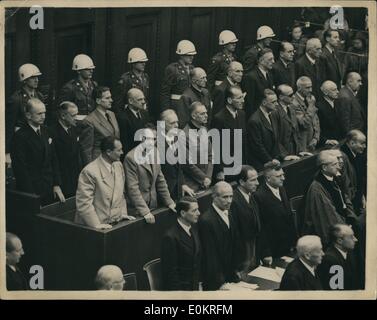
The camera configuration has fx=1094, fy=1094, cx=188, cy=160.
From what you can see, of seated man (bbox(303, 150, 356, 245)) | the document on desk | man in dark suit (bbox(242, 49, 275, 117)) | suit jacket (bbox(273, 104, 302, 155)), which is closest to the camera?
the document on desk

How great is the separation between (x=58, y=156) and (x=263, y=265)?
238cm

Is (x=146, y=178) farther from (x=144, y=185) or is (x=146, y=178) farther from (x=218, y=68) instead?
(x=218, y=68)

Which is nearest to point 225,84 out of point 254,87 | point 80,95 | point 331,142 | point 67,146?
point 254,87

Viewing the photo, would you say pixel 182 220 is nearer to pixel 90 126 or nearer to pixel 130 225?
pixel 130 225

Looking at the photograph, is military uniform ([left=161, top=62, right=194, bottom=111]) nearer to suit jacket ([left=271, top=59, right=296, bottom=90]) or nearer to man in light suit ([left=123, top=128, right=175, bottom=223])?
man in light suit ([left=123, top=128, right=175, bottom=223])

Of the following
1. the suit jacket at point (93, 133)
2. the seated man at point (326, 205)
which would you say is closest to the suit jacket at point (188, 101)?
the suit jacket at point (93, 133)

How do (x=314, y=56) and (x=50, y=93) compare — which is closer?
(x=50, y=93)

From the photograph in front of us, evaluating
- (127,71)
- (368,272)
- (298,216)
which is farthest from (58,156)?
(368,272)

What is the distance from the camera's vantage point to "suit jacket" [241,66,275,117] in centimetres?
1138

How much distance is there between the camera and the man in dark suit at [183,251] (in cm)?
1095

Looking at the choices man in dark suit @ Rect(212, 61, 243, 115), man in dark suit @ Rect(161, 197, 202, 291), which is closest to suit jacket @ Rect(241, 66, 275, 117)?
man in dark suit @ Rect(212, 61, 243, 115)

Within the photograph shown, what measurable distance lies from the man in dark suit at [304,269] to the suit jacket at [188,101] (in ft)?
5.38

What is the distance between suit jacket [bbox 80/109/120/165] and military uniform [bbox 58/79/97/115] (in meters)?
0.08

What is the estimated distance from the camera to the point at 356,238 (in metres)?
11.3
